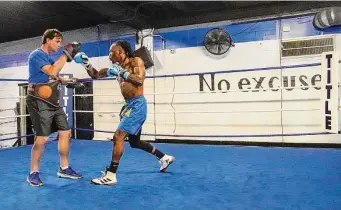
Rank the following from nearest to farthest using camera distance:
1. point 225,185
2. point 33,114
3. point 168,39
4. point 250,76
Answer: point 225,185 < point 33,114 < point 250,76 < point 168,39

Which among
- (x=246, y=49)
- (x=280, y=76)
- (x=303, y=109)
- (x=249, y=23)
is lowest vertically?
(x=303, y=109)

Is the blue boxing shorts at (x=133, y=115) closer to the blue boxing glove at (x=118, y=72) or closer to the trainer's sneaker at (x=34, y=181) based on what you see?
the blue boxing glove at (x=118, y=72)

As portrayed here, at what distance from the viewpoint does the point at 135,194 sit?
1978 millimetres

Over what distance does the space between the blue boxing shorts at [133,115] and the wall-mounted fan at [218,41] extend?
2.51m

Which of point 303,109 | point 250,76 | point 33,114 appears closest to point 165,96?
point 250,76

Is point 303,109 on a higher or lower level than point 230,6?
lower

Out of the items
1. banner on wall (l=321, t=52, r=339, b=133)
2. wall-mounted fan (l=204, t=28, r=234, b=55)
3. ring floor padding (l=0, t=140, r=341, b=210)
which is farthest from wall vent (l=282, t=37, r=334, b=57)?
ring floor padding (l=0, t=140, r=341, b=210)

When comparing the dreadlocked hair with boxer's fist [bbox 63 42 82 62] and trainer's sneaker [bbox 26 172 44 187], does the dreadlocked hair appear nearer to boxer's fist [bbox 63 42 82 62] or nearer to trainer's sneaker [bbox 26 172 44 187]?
boxer's fist [bbox 63 42 82 62]

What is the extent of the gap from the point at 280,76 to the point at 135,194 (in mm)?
3181

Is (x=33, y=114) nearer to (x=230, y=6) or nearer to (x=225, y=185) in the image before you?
(x=225, y=185)

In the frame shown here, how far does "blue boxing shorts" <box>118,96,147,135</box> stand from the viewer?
2.37m

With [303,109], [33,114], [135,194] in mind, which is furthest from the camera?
[303,109]

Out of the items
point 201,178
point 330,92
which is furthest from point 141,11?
point 201,178

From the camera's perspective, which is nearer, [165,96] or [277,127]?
[277,127]
